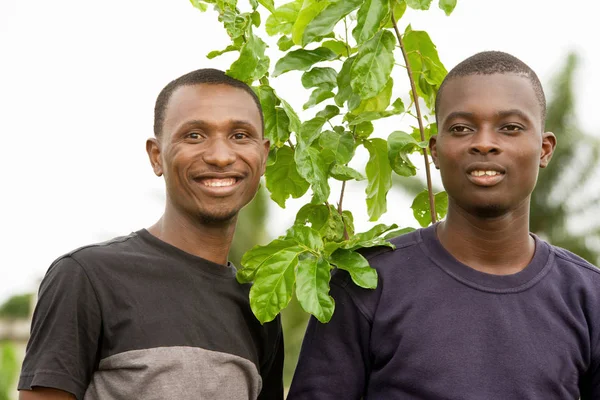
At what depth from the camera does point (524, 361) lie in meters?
2.20

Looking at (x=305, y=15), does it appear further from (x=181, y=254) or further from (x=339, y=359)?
(x=339, y=359)

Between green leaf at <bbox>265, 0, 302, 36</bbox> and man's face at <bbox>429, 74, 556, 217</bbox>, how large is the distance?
753 millimetres

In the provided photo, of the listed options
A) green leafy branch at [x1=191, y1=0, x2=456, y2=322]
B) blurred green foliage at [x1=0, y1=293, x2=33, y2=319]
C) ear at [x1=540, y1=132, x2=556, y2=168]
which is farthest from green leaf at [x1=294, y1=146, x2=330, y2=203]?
blurred green foliage at [x1=0, y1=293, x2=33, y2=319]

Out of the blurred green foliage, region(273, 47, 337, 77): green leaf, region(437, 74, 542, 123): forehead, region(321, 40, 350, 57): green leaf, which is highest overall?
region(321, 40, 350, 57): green leaf

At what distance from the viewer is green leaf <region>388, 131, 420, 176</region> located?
2572 millimetres

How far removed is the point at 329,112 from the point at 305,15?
328mm

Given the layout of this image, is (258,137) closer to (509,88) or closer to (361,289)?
(361,289)

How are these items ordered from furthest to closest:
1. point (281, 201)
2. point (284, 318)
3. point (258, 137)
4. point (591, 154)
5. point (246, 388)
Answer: point (591, 154)
point (284, 318)
point (281, 201)
point (258, 137)
point (246, 388)

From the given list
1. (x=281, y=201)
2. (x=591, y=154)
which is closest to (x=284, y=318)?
(x=591, y=154)

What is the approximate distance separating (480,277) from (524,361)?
0.26 metres

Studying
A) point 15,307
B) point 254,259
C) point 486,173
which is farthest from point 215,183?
point 15,307

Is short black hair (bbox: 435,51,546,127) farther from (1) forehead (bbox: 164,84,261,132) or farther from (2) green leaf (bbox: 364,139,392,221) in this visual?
(1) forehead (bbox: 164,84,261,132)

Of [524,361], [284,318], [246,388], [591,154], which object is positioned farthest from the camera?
[591,154]

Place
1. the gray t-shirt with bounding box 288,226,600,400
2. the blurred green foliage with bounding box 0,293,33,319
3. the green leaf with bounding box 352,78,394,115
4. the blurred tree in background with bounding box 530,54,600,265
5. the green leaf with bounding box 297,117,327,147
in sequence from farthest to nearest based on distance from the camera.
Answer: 1. the blurred green foliage with bounding box 0,293,33,319
2. the blurred tree in background with bounding box 530,54,600,265
3. the green leaf with bounding box 352,78,394,115
4. the green leaf with bounding box 297,117,327,147
5. the gray t-shirt with bounding box 288,226,600,400
